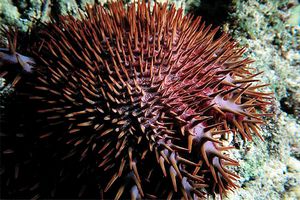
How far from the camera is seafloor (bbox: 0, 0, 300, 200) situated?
3.37 meters

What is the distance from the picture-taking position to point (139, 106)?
2.48 meters

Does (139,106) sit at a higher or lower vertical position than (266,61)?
lower

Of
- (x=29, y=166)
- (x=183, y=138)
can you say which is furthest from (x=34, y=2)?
(x=183, y=138)

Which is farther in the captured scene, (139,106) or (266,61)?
(266,61)

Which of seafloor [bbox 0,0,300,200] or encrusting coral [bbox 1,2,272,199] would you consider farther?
seafloor [bbox 0,0,300,200]

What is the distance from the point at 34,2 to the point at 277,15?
391 centimetres

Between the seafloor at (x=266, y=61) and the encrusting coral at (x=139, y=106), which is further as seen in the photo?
the seafloor at (x=266, y=61)

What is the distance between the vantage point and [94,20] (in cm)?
290

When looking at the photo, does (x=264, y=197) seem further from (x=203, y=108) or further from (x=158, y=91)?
(x=158, y=91)

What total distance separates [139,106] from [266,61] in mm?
2734

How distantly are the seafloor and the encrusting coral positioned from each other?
2.69 feet

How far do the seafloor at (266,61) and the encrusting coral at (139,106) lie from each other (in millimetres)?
821

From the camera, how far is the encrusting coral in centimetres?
246

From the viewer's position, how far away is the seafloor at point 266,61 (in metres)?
3.37
